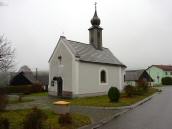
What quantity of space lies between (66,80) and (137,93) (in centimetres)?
1007

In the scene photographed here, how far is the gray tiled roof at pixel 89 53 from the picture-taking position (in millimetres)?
31834

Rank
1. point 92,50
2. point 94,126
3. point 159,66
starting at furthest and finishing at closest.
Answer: point 159,66, point 92,50, point 94,126

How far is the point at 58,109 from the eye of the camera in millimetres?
15859

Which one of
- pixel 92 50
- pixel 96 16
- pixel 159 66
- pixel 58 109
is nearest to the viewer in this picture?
pixel 58 109

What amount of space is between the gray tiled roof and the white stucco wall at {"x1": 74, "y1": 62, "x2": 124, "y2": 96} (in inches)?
27.5

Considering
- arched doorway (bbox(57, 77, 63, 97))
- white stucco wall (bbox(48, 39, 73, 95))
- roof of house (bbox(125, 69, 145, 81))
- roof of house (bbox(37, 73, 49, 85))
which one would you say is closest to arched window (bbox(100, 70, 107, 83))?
white stucco wall (bbox(48, 39, 73, 95))

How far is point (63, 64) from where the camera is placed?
3228cm

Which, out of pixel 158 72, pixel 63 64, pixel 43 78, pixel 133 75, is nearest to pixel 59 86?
pixel 63 64

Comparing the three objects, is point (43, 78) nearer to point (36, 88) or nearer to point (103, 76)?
point (36, 88)

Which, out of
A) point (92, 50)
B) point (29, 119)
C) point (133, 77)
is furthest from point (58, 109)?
point (133, 77)

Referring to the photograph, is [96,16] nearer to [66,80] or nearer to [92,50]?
[92,50]

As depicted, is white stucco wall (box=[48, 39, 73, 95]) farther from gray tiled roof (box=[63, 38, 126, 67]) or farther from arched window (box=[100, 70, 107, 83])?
arched window (box=[100, 70, 107, 83])

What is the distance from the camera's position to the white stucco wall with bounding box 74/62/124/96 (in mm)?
30812

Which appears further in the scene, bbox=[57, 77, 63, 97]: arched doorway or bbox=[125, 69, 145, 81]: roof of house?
bbox=[125, 69, 145, 81]: roof of house
